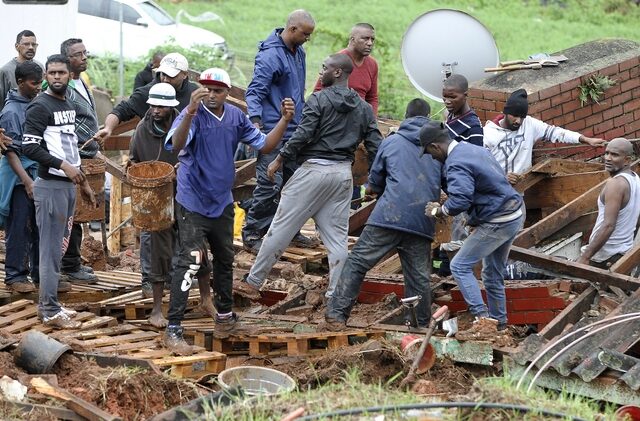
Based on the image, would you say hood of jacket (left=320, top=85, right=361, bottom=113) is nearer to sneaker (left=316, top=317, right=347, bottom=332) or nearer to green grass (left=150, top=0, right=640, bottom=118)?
sneaker (left=316, top=317, right=347, bottom=332)

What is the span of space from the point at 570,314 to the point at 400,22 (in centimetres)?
2070

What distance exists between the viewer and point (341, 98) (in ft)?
32.5

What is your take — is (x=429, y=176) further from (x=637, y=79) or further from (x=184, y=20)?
(x=184, y=20)

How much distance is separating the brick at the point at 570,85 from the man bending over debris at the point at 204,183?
405 centimetres

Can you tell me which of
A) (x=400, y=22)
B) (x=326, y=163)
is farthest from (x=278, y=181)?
(x=400, y=22)

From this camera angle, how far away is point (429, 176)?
951cm

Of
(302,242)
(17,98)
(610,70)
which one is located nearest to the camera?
(17,98)

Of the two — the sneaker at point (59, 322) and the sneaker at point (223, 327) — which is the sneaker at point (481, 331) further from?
the sneaker at point (59, 322)

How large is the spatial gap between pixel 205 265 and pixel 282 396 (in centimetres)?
260

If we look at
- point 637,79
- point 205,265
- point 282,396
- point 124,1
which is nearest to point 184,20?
point 124,1

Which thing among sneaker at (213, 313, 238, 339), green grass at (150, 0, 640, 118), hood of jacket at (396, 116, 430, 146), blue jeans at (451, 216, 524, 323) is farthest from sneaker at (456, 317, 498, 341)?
green grass at (150, 0, 640, 118)

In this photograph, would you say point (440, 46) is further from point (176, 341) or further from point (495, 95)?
point (176, 341)

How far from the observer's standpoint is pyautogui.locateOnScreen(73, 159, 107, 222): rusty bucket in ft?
35.6

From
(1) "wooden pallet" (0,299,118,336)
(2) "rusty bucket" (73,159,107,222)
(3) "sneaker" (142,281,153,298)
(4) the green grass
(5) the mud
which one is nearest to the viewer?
(1) "wooden pallet" (0,299,118,336)
